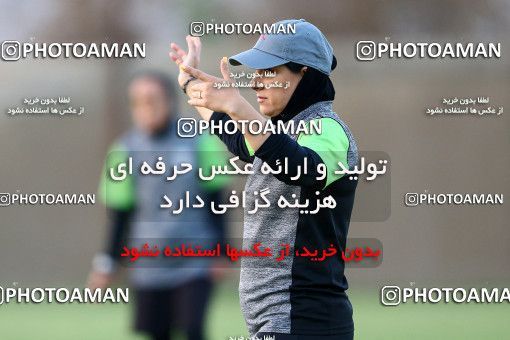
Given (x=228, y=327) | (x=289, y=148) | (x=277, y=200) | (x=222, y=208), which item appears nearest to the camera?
(x=289, y=148)

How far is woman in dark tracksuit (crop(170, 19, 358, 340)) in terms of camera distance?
1.78 metres

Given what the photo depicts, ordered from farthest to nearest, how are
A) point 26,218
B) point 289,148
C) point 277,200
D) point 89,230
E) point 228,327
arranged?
point 228,327 < point 89,230 < point 26,218 < point 277,200 < point 289,148

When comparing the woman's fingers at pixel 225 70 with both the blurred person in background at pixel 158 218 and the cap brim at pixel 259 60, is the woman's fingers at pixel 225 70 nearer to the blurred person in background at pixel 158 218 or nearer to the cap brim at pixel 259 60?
the cap brim at pixel 259 60

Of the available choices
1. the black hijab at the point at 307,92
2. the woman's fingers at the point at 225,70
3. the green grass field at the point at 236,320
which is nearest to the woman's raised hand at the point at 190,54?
the woman's fingers at the point at 225,70

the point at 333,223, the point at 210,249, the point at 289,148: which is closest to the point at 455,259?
the point at 210,249

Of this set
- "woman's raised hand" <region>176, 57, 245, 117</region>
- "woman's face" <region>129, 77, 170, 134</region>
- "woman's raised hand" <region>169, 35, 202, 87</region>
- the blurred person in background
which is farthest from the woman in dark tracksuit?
"woman's face" <region>129, 77, 170, 134</region>

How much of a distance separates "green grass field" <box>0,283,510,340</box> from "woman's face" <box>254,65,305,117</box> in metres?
0.93

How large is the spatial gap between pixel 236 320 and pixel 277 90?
62.0 inches

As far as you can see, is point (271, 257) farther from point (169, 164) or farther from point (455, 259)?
point (455, 259)

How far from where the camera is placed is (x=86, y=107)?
9.68 feet

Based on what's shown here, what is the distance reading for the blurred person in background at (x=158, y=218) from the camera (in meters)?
2.44

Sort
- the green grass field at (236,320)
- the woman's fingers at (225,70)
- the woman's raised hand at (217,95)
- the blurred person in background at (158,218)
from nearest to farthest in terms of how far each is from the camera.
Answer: the woman's raised hand at (217,95), the woman's fingers at (225,70), the blurred person in background at (158,218), the green grass field at (236,320)

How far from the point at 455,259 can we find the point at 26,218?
151 centimetres

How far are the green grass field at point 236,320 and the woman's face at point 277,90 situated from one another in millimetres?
929
